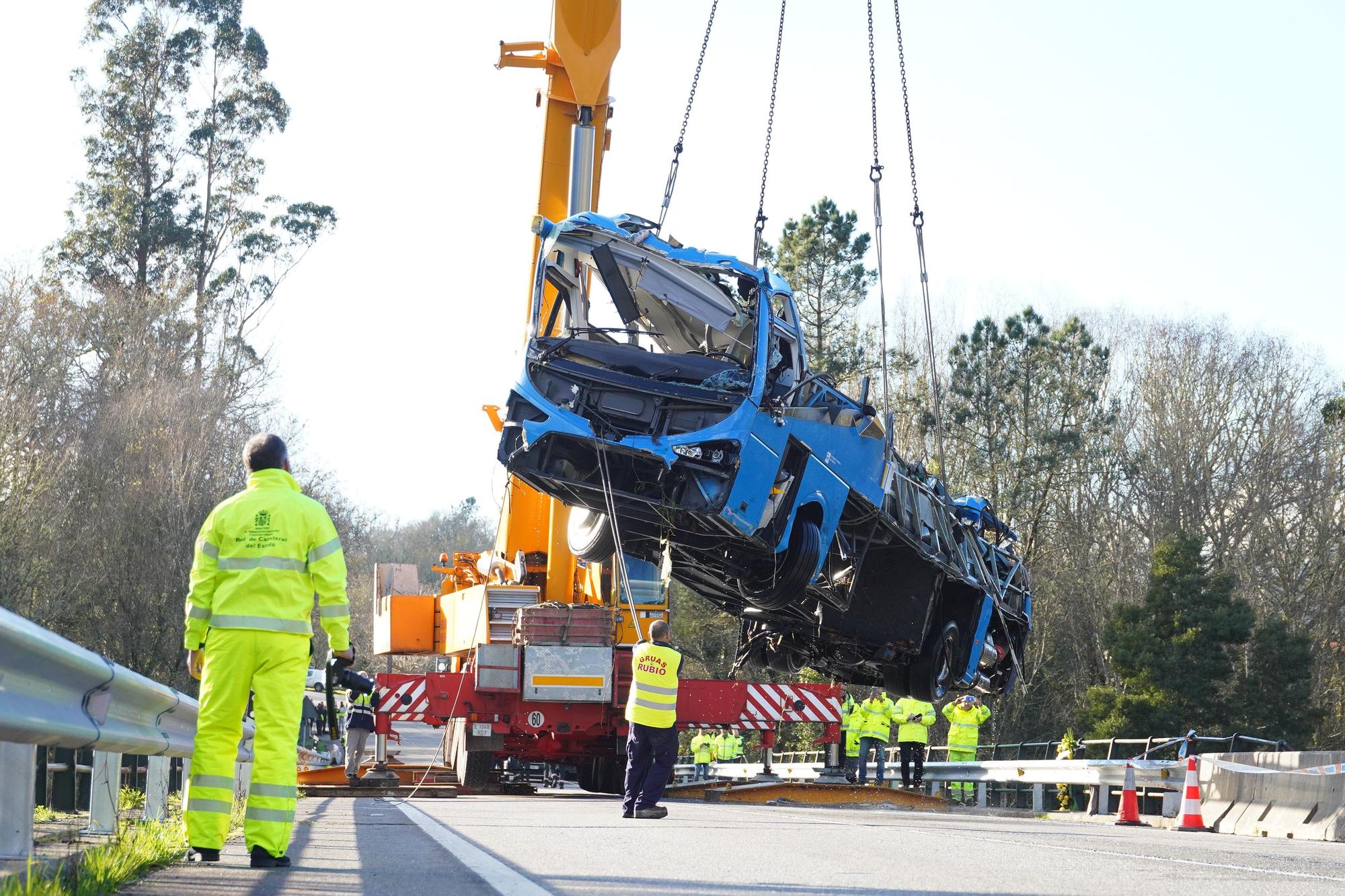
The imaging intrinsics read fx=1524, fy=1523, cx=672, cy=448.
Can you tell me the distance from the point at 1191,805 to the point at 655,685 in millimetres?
5373

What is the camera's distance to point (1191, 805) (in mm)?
13102

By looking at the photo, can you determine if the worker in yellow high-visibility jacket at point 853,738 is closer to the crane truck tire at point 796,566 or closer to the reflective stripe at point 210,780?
the crane truck tire at point 796,566

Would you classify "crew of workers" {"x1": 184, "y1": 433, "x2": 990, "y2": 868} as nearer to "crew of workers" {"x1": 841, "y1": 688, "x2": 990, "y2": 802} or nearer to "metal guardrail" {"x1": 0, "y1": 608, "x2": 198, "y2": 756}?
"metal guardrail" {"x1": 0, "y1": 608, "x2": 198, "y2": 756}

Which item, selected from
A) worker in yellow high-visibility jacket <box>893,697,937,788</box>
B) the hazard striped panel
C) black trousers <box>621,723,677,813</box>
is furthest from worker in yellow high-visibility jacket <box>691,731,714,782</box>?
black trousers <box>621,723,677,813</box>

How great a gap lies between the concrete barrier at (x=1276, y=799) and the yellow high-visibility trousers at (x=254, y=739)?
27.8 ft

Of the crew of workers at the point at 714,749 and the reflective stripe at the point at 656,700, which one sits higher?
the reflective stripe at the point at 656,700

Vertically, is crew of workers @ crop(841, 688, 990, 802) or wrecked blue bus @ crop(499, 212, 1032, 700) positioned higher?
wrecked blue bus @ crop(499, 212, 1032, 700)

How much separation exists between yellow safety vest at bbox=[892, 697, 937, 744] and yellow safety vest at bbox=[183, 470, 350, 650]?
45.4 feet

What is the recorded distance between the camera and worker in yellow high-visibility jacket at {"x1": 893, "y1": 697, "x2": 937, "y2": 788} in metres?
19.3

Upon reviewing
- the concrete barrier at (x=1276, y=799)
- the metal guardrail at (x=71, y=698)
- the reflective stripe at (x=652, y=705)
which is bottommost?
the concrete barrier at (x=1276, y=799)

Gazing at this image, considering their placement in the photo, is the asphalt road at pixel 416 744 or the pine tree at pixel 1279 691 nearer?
the pine tree at pixel 1279 691

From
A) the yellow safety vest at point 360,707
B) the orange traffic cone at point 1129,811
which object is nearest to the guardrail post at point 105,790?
the orange traffic cone at point 1129,811

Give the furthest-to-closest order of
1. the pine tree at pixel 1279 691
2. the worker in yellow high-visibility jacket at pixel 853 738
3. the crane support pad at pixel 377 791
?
the pine tree at pixel 1279 691
the worker in yellow high-visibility jacket at pixel 853 738
the crane support pad at pixel 377 791

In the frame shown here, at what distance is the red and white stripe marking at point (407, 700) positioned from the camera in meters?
14.7
